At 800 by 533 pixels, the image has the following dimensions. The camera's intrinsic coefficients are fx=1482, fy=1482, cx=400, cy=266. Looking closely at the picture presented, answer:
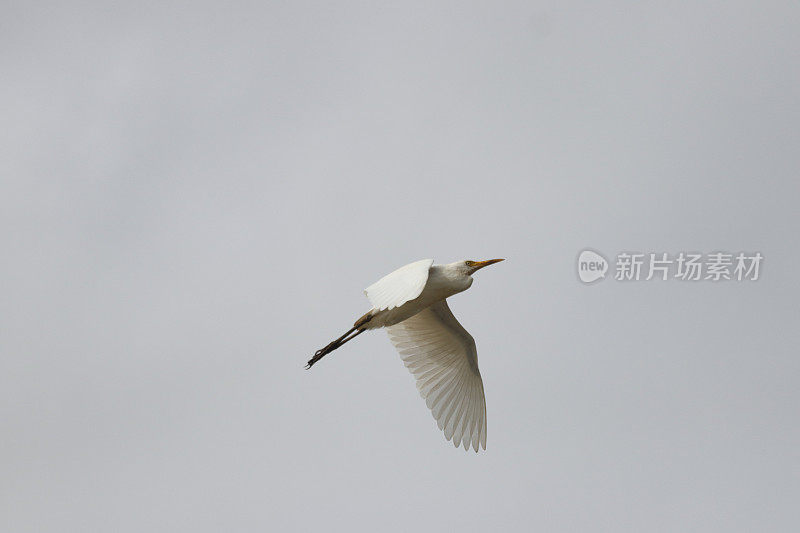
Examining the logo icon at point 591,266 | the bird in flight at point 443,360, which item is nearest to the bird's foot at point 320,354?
the bird in flight at point 443,360

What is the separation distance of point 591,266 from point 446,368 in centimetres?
341

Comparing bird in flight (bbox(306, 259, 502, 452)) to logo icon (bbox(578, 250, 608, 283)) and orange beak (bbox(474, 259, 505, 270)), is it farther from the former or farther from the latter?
logo icon (bbox(578, 250, 608, 283))

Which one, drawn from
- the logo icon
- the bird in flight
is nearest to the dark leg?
the bird in flight

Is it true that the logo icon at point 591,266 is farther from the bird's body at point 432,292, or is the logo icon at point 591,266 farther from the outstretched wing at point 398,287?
the outstretched wing at point 398,287

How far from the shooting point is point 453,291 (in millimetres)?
20547

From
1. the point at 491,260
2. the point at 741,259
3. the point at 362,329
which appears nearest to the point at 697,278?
the point at 741,259

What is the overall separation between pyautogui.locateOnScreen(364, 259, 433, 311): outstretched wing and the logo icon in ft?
17.4

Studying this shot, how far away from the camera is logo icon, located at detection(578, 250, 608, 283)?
2350 cm

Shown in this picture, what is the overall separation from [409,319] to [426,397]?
3.91 ft

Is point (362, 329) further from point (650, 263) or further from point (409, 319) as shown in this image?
point (650, 263)

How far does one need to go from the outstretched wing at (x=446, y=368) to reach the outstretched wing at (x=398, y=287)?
3.05m

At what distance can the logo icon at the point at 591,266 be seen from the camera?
23500 millimetres

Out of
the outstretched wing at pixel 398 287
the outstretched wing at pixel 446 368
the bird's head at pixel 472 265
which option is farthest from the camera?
the outstretched wing at pixel 446 368

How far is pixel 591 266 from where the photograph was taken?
78.1 ft
